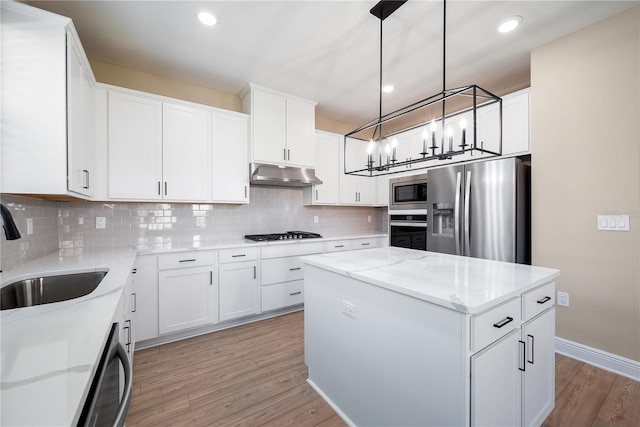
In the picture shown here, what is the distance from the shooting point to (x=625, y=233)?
6.82 feet

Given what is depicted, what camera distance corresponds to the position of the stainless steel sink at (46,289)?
1.36m

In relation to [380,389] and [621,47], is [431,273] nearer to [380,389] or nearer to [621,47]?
[380,389]

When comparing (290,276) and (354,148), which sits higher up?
(354,148)

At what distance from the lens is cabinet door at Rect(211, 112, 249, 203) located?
10.0ft

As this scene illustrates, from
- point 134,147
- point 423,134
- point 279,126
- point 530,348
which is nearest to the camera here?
point 530,348

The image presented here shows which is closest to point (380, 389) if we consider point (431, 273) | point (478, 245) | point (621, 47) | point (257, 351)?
point (431, 273)

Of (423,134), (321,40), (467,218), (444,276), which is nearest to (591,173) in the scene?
(467,218)

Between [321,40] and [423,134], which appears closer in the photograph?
[423,134]

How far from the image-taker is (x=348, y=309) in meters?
1.59

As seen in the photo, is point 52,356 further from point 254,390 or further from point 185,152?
point 185,152

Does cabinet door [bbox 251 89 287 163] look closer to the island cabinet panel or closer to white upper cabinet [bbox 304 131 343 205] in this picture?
white upper cabinet [bbox 304 131 343 205]

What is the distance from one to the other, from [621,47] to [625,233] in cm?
144

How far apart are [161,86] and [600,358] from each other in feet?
16.0

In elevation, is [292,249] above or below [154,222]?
below
